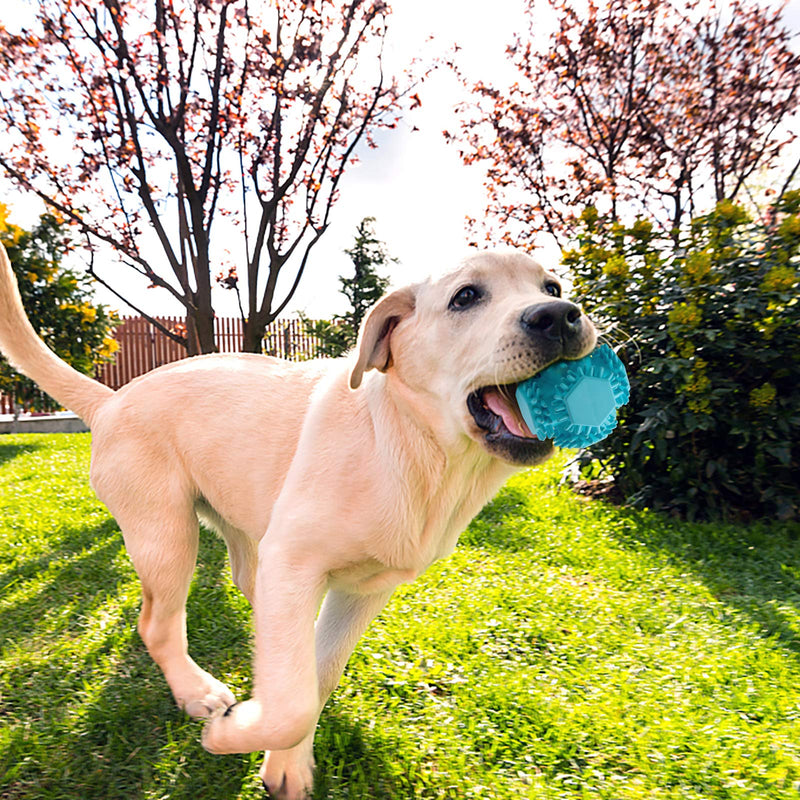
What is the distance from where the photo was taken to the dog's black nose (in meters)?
1.65

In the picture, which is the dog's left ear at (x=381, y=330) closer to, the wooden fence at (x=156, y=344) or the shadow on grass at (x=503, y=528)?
the shadow on grass at (x=503, y=528)

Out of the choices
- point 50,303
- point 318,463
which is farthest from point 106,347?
point 318,463

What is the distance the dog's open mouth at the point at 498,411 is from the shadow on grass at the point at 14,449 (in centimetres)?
831

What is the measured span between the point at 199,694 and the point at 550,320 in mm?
1957

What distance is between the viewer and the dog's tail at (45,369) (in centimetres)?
264

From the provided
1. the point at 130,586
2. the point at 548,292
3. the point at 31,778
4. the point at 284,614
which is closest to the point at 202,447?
the point at 284,614

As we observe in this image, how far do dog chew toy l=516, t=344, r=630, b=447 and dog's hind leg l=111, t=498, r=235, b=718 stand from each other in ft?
4.69

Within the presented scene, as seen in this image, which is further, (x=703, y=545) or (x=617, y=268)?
(x=617, y=268)

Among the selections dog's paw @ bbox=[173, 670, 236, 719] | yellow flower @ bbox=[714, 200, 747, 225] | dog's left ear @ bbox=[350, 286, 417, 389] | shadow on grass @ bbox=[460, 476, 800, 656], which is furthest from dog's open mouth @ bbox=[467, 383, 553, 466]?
yellow flower @ bbox=[714, 200, 747, 225]

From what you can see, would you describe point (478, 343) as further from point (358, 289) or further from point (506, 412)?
point (358, 289)

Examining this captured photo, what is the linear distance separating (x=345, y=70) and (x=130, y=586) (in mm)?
7308

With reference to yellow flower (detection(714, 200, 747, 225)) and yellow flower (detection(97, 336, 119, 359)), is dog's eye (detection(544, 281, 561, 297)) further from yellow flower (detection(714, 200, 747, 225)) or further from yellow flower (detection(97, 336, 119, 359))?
yellow flower (detection(97, 336, 119, 359))

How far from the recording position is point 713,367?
16.0 ft

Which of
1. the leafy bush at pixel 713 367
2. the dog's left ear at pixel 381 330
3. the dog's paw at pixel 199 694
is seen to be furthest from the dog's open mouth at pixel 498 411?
the leafy bush at pixel 713 367
